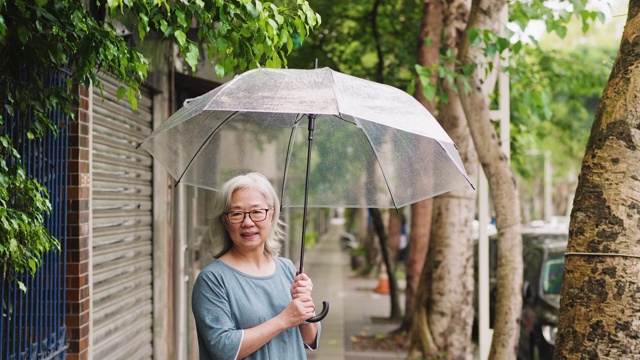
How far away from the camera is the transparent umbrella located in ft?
12.5

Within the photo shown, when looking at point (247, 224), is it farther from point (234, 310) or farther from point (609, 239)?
point (609, 239)

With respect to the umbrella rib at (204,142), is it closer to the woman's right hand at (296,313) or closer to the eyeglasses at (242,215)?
the eyeglasses at (242,215)

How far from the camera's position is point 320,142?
4711 mm

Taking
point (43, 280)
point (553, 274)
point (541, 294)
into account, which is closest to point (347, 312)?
point (553, 274)

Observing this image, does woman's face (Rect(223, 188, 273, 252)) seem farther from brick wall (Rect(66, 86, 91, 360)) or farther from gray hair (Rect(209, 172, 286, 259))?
brick wall (Rect(66, 86, 91, 360))

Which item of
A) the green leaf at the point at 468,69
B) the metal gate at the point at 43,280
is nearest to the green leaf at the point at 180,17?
the metal gate at the point at 43,280

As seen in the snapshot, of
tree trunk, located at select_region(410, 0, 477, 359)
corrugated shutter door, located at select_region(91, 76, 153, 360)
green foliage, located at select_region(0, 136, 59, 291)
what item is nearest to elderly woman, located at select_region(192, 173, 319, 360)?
green foliage, located at select_region(0, 136, 59, 291)

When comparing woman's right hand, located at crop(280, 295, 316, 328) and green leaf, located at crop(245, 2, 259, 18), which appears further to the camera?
green leaf, located at crop(245, 2, 259, 18)

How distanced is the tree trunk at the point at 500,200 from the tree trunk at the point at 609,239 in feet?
10.2

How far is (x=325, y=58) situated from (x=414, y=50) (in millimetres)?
1844

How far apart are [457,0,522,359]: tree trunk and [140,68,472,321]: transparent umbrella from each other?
2282 mm

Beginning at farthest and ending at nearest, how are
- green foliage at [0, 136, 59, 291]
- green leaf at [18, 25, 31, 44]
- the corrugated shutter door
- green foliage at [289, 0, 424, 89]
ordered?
green foliage at [289, 0, 424, 89]
the corrugated shutter door
green leaf at [18, 25, 31, 44]
green foliage at [0, 136, 59, 291]

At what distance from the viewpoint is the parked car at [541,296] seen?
9.90 metres

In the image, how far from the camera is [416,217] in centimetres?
1316
